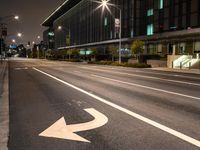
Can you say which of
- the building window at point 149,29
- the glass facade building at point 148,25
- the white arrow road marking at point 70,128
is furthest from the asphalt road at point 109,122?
the building window at point 149,29

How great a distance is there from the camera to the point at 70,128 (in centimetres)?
726

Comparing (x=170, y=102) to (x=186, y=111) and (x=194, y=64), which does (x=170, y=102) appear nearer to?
(x=186, y=111)

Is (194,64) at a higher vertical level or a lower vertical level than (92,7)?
lower

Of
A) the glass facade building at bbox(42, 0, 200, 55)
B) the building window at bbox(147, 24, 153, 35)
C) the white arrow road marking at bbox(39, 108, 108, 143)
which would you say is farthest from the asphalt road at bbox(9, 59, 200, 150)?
the building window at bbox(147, 24, 153, 35)

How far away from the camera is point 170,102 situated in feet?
36.1

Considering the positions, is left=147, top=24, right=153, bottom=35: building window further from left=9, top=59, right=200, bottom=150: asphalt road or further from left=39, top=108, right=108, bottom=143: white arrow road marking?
left=39, top=108, right=108, bottom=143: white arrow road marking

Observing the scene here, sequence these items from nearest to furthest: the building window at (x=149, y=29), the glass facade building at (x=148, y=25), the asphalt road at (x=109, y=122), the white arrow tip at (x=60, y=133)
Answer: the asphalt road at (x=109, y=122), the white arrow tip at (x=60, y=133), the glass facade building at (x=148, y=25), the building window at (x=149, y=29)

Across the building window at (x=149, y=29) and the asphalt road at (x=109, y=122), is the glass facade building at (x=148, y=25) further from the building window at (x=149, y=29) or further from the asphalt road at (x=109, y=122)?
the asphalt road at (x=109, y=122)

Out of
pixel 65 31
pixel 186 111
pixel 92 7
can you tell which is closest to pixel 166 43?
pixel 92 7

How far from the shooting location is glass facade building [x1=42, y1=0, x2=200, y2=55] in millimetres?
50594

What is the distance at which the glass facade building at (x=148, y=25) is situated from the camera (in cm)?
5059

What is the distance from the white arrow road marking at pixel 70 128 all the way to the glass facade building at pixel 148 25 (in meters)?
38.3

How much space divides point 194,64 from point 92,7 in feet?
199

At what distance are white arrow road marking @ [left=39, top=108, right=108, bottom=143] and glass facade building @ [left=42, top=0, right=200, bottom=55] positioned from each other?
A: 38340 mm
